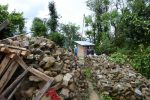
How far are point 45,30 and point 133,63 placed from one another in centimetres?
1726

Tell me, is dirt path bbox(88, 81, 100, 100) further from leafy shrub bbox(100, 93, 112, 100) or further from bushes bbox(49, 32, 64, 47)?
bushes bbox(49, 32, 64, 47)

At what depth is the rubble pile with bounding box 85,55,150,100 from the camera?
19312 millimetres

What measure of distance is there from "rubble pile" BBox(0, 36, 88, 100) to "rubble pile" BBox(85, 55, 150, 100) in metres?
1.48

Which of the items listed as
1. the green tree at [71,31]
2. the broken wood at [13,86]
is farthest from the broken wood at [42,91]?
the green tree at [71,31]

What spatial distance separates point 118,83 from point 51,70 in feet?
16.0

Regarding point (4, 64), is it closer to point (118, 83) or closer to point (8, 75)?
point (8, 75)

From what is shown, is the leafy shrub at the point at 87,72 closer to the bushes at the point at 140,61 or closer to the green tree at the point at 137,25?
the bushes at the point at 140,61

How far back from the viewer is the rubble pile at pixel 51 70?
16.0 m

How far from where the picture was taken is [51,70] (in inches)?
657

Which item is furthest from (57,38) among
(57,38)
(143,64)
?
(143,64)

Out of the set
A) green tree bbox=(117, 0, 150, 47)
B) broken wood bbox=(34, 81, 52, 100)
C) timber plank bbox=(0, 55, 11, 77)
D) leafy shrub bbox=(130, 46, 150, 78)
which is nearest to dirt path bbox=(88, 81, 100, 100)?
broken wood bbox=(34, 81, 52, 100)

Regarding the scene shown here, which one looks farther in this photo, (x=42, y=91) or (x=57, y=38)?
(x=57, y=38)

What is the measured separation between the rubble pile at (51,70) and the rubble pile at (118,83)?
1478mm

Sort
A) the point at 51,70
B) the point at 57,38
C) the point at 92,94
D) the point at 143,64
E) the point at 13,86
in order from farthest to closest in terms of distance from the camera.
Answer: the point at 57,38 → the point at 143,64 → the point at 92,94 → the point at 51,70 → the point at 13,86
